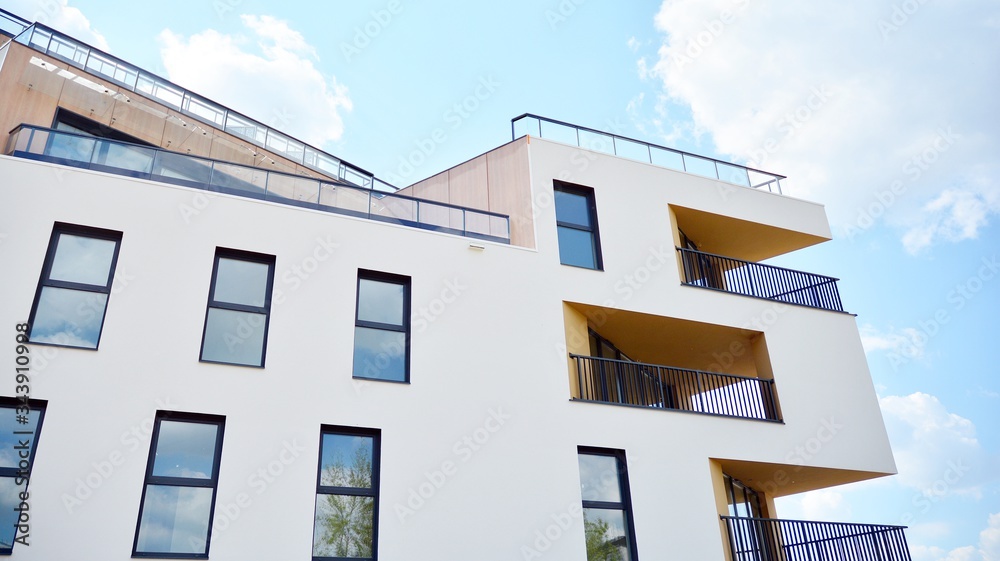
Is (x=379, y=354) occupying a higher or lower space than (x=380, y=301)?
lower

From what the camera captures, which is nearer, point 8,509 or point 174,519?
point 8,509

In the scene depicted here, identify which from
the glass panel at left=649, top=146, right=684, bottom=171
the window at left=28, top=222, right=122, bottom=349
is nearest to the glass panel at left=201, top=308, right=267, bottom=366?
the window at left=28, top=222, right=122, bottom=349

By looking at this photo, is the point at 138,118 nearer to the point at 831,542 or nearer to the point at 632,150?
the point at 632,150

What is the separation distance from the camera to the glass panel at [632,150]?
13537 millimetres

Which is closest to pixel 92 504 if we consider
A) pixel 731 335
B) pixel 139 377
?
pixel 139 377

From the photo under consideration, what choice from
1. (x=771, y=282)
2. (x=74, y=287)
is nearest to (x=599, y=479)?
(x=771, y=282)

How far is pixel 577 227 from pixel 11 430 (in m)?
8.22

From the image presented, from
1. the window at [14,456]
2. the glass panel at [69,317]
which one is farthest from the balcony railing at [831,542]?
the window at [14,456]

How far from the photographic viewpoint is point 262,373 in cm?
934

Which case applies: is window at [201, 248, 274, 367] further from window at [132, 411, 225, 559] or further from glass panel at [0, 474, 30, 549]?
glass panel at [0, 474, 30, 549]

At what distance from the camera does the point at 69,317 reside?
29.2 feet

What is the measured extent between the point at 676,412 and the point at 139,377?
24.2ft

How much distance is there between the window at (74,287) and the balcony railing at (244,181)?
99 cm

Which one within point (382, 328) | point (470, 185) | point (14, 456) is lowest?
point (14, 456)
